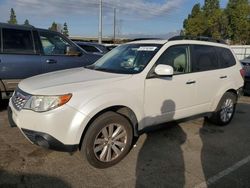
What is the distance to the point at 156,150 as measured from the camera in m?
4.37

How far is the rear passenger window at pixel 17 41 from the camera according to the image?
5.83 metres

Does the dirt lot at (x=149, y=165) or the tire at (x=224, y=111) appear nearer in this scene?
the dirt lot at (x=149, y=165)

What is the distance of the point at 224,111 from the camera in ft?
18.6

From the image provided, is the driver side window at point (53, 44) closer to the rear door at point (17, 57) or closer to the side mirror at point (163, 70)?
the rear door at point (17, 57)

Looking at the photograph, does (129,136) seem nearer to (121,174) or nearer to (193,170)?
(121,174)

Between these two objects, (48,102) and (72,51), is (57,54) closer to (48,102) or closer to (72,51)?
(72,51)

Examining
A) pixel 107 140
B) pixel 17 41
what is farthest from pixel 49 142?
pixel 17 41

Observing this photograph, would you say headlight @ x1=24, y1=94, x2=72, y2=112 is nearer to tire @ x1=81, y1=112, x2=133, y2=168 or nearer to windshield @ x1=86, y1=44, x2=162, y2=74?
tire @ x1=81, y1=112, x2=133, y2=168

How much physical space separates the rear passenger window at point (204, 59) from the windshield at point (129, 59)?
869mm

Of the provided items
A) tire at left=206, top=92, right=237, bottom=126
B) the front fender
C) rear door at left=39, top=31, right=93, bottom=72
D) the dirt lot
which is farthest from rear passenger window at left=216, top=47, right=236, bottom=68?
rear door at left=39, top=31, right=93, bottom=72

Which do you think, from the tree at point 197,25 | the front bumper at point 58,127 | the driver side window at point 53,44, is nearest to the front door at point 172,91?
the front bumper at point 58,127

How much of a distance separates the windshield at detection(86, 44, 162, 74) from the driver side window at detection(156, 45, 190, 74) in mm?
177

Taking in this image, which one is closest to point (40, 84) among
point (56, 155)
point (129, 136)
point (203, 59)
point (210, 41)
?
point (56, 155)

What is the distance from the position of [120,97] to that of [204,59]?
2.16 meters
